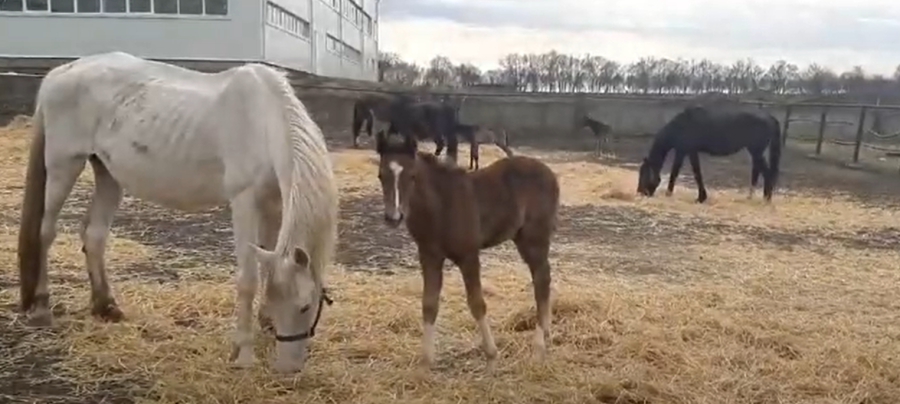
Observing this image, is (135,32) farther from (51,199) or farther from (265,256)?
(265,256)

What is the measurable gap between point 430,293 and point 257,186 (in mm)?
978

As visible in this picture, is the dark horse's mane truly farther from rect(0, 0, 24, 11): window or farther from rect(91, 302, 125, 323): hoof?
rect(0, 0, 24, 11): window

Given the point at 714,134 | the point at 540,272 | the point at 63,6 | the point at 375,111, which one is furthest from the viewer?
the point at 63,6

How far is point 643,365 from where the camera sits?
4.20 m

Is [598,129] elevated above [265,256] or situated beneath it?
situated beneath

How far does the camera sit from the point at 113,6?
2283 cm

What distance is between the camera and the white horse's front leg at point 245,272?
4020 millimetres

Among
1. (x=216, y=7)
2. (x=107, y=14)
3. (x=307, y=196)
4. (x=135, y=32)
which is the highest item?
(x=216, y=7)

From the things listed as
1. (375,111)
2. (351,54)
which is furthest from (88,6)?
(351,54)

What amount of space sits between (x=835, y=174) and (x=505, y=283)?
11508 mm

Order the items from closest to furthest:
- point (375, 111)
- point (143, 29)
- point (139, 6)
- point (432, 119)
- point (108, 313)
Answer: point (108, 313), point (432, 119), point (375, 111), point (139, 6), point (143, 29)

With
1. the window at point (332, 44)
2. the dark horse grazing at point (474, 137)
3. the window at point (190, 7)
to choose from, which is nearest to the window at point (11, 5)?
the window at point (190, 7)

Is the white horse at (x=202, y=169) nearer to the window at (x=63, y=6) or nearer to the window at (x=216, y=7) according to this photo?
the window at (x=216, y=7)

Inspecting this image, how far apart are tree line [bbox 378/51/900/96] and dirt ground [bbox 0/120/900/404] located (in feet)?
102
